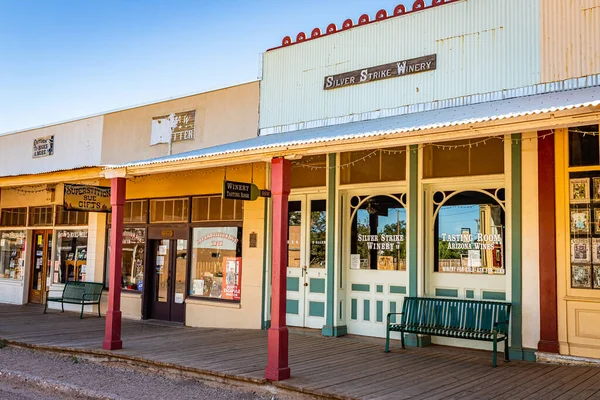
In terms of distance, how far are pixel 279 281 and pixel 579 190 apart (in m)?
3.90

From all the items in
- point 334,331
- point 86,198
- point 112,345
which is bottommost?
point 112,345

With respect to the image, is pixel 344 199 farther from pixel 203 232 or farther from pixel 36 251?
pixel 36 251

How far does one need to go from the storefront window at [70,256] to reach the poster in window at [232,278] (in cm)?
459

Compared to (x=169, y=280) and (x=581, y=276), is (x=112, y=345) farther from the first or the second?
(x=581, y=276)

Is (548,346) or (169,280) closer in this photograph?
(548,346)

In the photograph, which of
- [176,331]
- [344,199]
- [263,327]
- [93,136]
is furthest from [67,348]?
[93,136]

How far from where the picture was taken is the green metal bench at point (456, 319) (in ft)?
24.1

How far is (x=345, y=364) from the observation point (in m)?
7.28

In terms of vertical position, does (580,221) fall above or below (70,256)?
above

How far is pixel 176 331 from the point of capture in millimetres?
10492

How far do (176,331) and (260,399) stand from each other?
4547 mm

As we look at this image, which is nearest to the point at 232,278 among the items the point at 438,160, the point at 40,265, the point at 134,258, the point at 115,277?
the point at 115,277

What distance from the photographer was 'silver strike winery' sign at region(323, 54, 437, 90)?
9.11 meters

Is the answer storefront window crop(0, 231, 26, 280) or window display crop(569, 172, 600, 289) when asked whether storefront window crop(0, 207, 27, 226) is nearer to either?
storefront window crop(0, 231, 26, 280)
